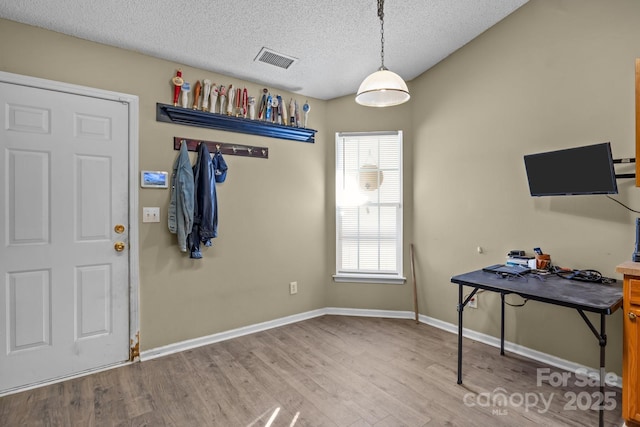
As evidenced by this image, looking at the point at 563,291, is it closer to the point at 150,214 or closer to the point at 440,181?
the point at 440,181

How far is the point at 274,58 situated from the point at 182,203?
5.05 ft

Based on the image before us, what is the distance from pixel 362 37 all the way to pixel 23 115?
2.64m

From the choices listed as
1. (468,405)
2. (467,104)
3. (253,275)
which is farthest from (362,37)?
(468,405)

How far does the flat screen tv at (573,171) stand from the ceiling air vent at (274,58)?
2.19m

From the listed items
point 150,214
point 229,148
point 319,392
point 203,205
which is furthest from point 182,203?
point 319,392

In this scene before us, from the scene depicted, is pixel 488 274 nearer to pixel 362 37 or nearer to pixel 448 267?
pixel 448 267

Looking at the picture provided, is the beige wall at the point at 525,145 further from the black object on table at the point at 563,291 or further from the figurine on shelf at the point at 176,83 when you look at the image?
the figurine on shelf at the point at 176,83

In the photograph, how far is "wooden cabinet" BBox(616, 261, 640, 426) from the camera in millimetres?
1768

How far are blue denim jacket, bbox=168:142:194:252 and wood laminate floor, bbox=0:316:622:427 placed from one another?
3.53 ft

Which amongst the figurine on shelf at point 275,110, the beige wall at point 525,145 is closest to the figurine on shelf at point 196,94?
the figurine on shelf at point 275,110

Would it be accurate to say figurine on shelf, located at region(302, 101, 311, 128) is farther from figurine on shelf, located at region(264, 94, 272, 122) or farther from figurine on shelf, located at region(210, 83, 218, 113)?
figurine on shelf, located at region(210, 83, 218, 113)

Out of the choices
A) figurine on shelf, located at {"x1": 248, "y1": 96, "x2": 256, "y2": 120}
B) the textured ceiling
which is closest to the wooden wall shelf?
figurine on shelf, located at {"x1": 248, "y1": 96, "x2": 256, "y2": 120}

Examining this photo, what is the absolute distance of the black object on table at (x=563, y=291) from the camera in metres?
1.75

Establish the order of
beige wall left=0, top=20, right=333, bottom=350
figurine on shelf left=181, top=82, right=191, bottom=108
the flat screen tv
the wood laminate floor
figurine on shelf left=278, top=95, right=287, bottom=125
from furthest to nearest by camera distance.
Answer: figurine on shelf left=278, top=95, right=287, bottom=125
figurine on shelf left=181, top=82, right=191, bottom=108
beige wall left=0, top=20, right=333, bottom=350
the flat screen tv
the wood laminate floor
